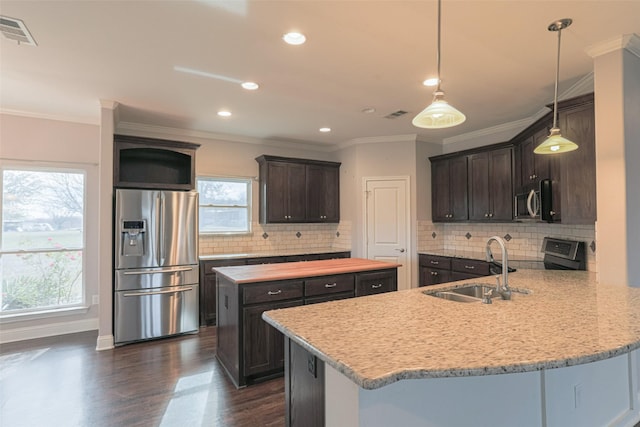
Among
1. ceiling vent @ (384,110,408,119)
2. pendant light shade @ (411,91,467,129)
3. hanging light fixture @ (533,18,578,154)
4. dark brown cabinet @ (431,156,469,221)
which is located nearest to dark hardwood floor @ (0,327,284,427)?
pendant light shade @ (411,91,467,129)

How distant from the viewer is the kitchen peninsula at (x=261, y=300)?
2781 millimetres

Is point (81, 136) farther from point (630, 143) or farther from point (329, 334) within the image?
point (630, 143)

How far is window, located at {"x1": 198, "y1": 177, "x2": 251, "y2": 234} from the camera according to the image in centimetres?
509

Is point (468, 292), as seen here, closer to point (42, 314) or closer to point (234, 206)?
point (234, 206)

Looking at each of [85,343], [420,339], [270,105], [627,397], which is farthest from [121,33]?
[627,397]

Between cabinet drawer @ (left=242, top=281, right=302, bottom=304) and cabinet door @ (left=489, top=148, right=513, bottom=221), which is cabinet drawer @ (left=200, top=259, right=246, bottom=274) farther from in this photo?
cabinet door @ (left=489, top=148, right=513, bottom=221)

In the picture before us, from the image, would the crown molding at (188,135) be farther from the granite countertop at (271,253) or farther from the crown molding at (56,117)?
the granite countertop at (271,253)

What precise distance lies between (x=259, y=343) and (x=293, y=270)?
694mm

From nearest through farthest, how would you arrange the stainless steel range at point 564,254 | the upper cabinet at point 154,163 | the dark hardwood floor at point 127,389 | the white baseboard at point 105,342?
the dark hardwood floor at point 127,389, the stainless steel range at point 564,254, the white baseboard at point 105,342, the upper cabinet at point 154,163

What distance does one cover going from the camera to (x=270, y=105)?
387cm

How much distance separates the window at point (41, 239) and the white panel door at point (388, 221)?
13.0 ft

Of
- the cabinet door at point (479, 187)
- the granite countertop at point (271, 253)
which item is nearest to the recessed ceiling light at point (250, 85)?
the granite countertop at point (271, 253)

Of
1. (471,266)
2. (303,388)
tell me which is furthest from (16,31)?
(471,266)

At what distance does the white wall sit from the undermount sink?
13.9ft
